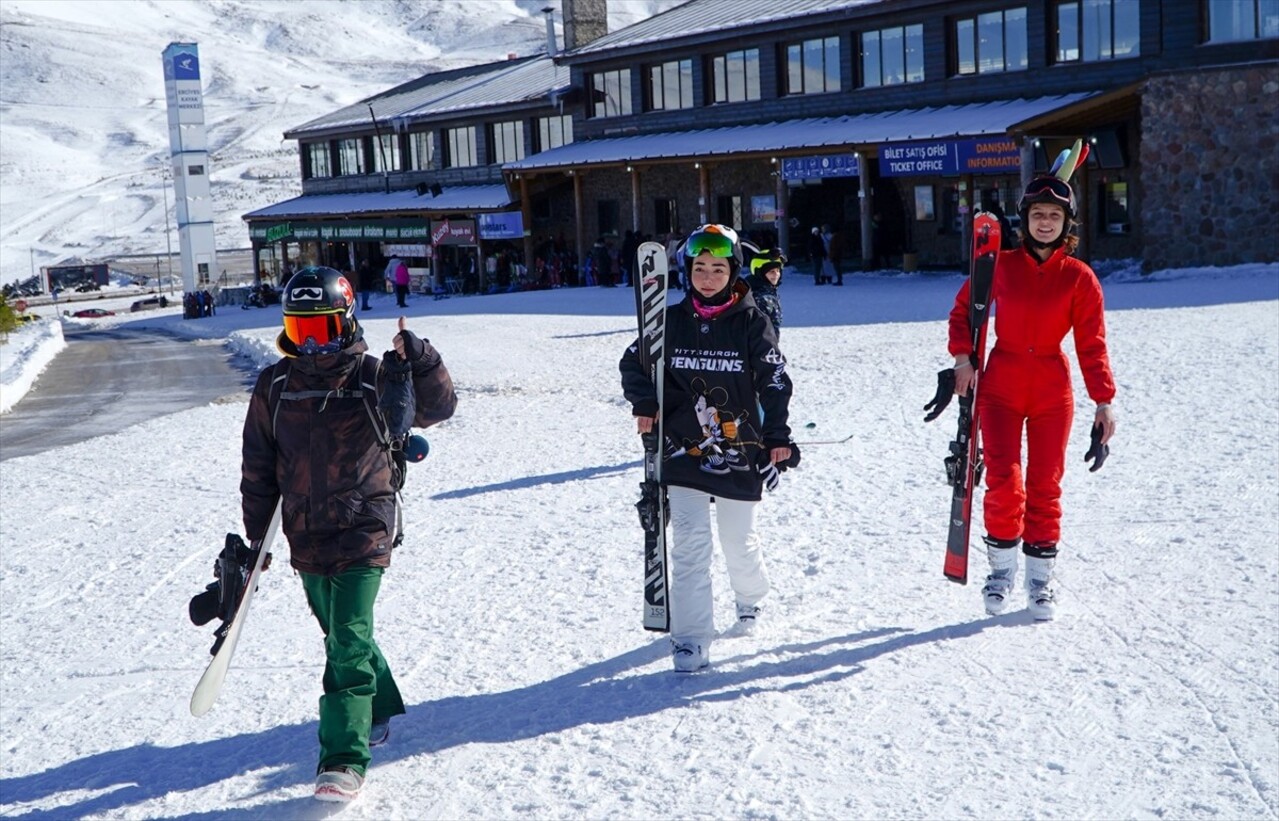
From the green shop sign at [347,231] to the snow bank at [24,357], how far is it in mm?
10656

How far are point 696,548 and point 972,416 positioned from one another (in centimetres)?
131

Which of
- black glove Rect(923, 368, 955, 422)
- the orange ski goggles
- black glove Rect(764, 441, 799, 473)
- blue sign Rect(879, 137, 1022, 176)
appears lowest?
black glove Rect(764, 441, 799, 473)

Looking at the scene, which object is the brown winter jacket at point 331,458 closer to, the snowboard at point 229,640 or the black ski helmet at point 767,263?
Result: the snowboard at point 229,640

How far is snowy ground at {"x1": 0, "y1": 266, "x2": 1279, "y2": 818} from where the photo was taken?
4176 millimetres

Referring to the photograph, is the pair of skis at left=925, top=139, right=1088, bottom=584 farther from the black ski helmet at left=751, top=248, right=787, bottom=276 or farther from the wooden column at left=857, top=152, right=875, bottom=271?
the wooden column at left=857, top=152, right=875, bottom=271

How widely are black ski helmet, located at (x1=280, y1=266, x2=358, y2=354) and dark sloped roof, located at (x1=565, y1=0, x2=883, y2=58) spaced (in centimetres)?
2843

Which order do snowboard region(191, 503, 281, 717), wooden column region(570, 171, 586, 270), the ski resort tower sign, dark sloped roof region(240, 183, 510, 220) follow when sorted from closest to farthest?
snowboard region(191, 503, 281, 717) → wooden column region(570, 171, 586, 270) → dark sloped roof region(240, 183, 510, 220) → the ski resort tower sign

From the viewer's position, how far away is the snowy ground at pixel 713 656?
4176mm

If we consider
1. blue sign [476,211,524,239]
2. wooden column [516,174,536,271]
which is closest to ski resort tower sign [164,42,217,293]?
blue sign [476,211,524,239]

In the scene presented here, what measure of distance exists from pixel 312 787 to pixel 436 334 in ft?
58.3

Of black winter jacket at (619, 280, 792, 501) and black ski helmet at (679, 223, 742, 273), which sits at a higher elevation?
black ski helmet at (679, 223, 742, 273)

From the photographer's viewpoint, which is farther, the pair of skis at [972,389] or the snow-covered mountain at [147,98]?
the snow-covered mountain at [147,98]

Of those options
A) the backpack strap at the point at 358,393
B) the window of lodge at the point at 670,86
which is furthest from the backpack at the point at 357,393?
the window of lodge at the point at 670,86

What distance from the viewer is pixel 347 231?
46.6 meters
